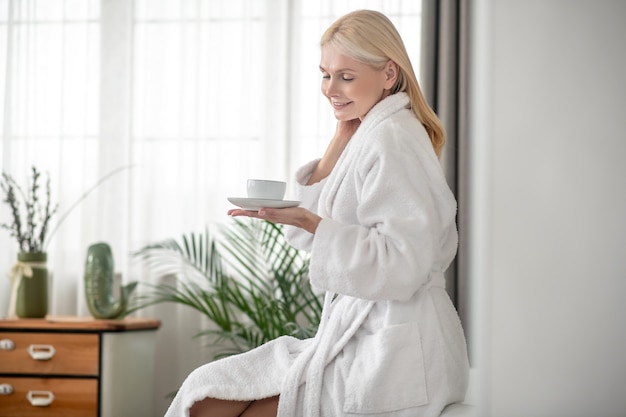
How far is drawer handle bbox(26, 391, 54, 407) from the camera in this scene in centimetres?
337

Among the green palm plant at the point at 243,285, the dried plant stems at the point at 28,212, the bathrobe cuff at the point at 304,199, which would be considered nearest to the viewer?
the bathrobe cuff at the point at 304,199

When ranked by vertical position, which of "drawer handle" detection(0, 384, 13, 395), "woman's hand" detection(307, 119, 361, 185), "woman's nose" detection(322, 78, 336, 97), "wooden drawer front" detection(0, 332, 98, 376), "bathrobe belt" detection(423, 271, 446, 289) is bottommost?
"drawer handle" detection(0, 384, 13, 395)

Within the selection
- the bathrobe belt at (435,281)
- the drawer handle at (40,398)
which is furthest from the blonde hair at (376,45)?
the drawer handle at (40,398)

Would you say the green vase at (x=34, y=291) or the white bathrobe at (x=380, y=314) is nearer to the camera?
the white bathrobe at (x=380, y=314)

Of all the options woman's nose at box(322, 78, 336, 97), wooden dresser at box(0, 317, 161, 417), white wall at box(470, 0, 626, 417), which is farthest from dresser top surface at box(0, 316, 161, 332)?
white wall at box(470, 0, 626, 417)

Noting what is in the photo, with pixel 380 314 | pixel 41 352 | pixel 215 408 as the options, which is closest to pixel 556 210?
pixel 380 314

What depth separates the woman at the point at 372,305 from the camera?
145 cm

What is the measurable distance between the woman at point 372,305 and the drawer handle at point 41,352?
206 centimetres

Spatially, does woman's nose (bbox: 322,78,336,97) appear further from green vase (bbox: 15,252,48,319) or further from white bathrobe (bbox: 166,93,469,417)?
green vase (bbox: 15,252,48,319)

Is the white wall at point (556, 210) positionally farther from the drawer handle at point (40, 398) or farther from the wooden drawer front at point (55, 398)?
the drawer handle at point (40, 398)

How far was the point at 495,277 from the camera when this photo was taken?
3.69 ft

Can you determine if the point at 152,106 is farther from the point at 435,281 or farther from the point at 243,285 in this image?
the point at 435,281

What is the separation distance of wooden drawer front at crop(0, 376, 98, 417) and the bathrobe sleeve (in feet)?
7.22

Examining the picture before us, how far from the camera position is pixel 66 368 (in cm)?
339
